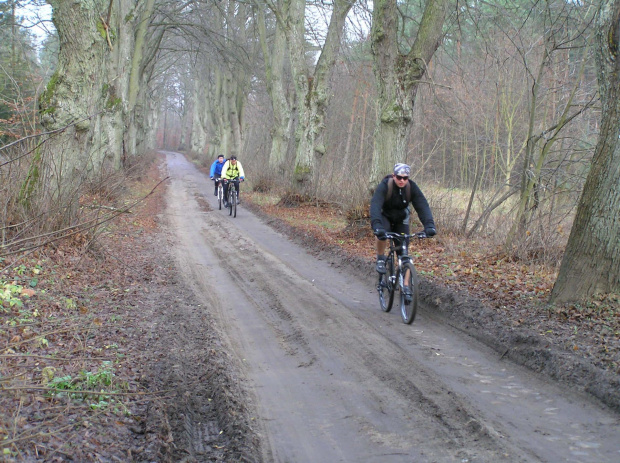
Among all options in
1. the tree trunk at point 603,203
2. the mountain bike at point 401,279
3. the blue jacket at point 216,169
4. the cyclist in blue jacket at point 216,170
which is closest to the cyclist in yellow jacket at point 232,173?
the cyclist in blue jacket at point 216,170

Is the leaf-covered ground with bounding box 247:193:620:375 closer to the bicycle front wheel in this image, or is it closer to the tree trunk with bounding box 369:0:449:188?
the bicycle front wheel

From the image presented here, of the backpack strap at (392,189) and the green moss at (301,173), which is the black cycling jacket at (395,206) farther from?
the green moss at (301,173)

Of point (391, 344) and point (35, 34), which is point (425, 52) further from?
point (35, 34)

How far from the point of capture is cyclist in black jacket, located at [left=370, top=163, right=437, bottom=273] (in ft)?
25.0

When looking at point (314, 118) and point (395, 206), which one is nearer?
point (395, 206)

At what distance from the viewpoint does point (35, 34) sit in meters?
18.8

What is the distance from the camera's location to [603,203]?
6617 mm

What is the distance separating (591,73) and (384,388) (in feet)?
37.5

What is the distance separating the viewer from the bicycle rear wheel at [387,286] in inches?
309

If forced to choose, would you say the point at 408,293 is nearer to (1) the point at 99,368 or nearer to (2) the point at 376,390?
(2) the point at 376,390

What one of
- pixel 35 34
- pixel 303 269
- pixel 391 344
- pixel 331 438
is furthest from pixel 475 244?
pixel 35 34

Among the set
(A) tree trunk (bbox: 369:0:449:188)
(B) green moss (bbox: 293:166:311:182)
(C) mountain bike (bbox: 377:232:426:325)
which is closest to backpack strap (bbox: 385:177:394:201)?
(C) mountain bike (bbox: 377:232:426:325)

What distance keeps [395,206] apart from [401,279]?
110cm

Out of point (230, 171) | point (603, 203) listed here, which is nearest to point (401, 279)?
point (603, 203)
